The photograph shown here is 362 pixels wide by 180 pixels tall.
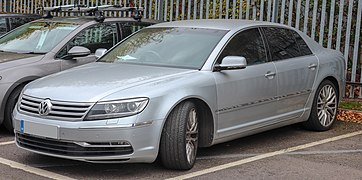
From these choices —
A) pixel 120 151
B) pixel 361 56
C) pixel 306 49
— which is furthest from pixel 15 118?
pixel 361 56

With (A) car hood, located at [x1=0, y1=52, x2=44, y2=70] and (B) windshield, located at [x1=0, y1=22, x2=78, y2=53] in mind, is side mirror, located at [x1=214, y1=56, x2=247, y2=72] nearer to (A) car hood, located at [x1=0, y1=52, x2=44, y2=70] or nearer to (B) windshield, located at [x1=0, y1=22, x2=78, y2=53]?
(A) car hood, located at [x1=0, y1=52, x2=44, y2=70]

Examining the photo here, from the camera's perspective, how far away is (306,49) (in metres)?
7.75

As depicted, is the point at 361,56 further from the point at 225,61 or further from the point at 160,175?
the point at 160,175

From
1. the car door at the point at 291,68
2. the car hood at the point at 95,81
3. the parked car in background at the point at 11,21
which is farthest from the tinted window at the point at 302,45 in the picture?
the parked car in background at the point at 11,21

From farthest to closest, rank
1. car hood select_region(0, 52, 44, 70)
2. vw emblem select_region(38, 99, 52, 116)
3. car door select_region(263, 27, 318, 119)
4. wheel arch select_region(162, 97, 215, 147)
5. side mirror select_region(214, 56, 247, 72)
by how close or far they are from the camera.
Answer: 1. car hood select_region(0, 52, 44, 70)
2. car door select_region(263, 27, 318, 119)
3. side mirror select_region(214, 56, 247, 72)
4. wheel arch select_region(162, 97, 215, 147)
5. vw emblem select_region(38, 99, 52, 116)

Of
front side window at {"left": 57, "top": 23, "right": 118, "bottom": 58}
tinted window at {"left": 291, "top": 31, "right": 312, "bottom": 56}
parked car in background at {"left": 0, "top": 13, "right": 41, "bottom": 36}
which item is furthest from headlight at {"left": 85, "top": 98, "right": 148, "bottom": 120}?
parked car in background at {"left": 0, "top": 13, "right": 41, "bottom": 36}

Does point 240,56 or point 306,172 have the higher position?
point 240,56

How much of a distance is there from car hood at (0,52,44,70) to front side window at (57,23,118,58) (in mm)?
429

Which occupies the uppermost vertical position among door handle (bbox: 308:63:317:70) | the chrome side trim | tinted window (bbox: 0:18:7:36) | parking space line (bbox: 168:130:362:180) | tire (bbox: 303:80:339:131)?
tinted window (bbox: 0:18:7:36)

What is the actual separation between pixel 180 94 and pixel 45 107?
4.19 feet

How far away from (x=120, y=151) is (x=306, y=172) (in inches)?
74.6

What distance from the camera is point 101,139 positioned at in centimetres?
535

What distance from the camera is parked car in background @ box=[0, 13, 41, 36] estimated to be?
10.5 m

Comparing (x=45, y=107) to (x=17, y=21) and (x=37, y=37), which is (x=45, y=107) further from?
(x=17, y=21)
